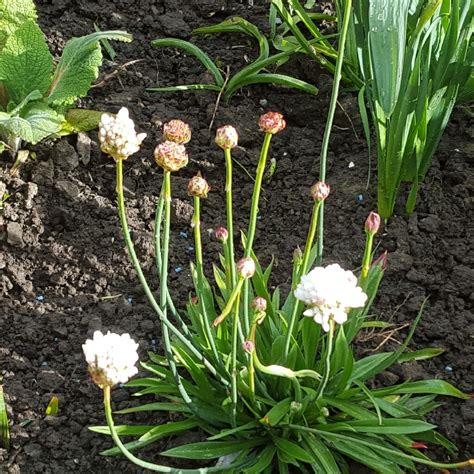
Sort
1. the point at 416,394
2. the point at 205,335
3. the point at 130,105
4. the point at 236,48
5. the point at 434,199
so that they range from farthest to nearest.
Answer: the point at 236,48
the point at 130,105
the point at 434,199
the point at 416,394
the point at 205,335

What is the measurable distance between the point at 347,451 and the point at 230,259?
467mm

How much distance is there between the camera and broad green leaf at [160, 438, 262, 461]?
1781 millimetres

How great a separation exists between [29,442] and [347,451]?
0.70 metres

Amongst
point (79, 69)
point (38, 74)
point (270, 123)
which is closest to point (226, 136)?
point (270, 123)

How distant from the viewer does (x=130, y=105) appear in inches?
106

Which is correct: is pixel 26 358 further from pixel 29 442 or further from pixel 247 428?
pixel 247 428

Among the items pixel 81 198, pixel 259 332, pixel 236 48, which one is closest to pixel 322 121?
pixel 236 48

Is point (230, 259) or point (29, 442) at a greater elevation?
point (230, 259)

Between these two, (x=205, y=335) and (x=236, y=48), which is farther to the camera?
(x=236, y=48)

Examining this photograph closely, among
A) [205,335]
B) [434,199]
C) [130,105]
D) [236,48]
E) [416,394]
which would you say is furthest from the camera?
[236,48]

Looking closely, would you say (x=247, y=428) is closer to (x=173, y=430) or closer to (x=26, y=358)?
(x=173, y=430)


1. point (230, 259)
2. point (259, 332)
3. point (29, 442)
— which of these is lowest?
point (29, 442)

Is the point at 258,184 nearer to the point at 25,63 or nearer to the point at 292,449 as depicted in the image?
Answer: the point at 292,449

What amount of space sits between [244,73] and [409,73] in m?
0.65
